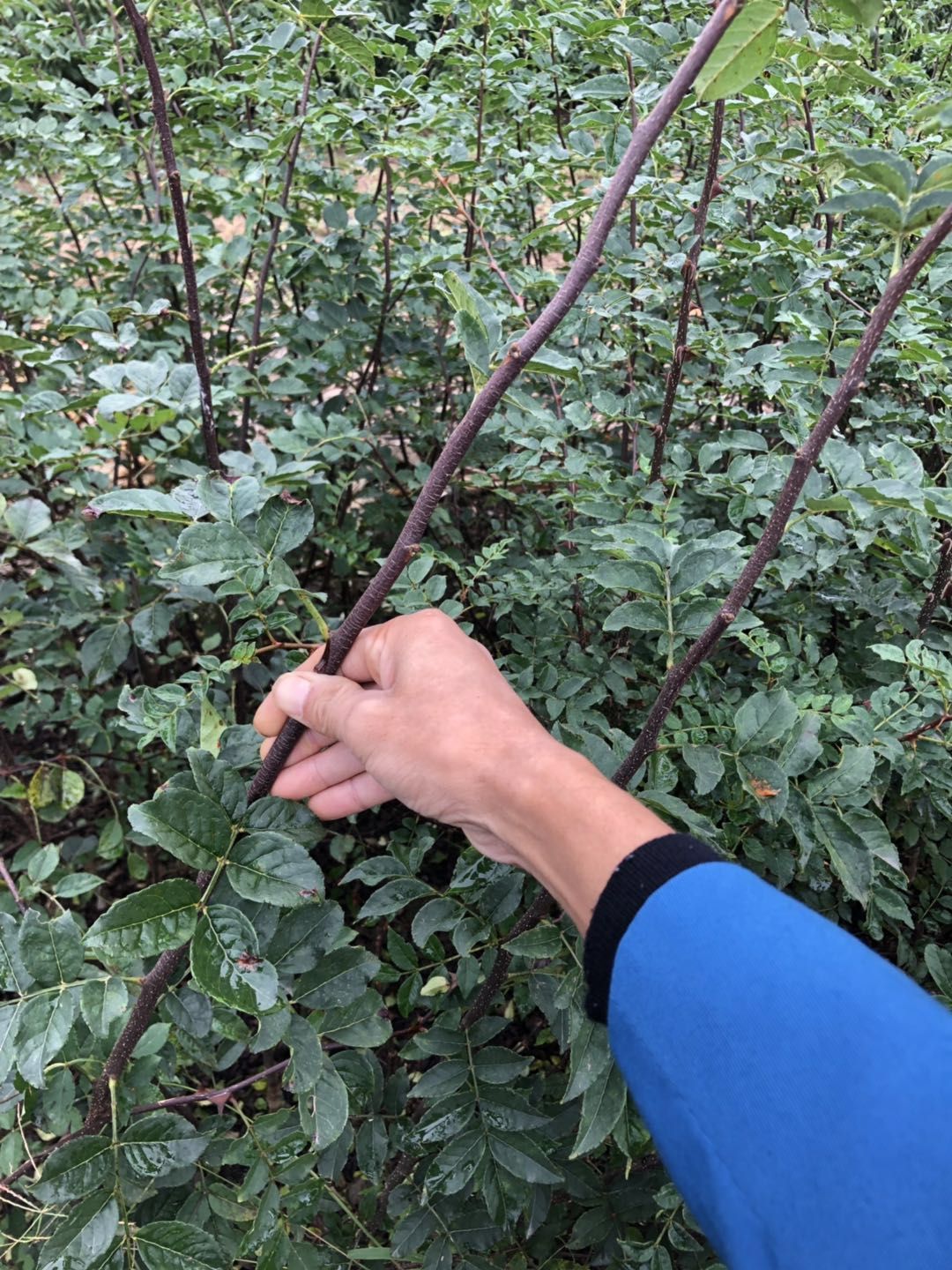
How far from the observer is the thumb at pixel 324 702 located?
95 cm

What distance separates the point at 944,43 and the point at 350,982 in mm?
2780

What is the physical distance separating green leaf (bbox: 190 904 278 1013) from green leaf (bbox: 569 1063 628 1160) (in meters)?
0.36

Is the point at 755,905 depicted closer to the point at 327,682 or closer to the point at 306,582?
the point at 327,682

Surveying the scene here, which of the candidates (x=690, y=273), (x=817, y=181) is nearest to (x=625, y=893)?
(x=690, y=273)

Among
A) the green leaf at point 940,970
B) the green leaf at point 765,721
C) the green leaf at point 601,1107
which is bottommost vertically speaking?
the green leaf at point 601,1107

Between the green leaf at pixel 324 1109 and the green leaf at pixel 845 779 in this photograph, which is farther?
the green leaf at pixel 845 779

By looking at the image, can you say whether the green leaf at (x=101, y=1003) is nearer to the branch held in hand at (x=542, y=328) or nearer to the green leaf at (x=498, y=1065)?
the branch held in hand at (x=542, y=328)

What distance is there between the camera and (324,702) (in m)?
0.95

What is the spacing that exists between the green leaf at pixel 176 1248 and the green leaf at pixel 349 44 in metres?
1.91

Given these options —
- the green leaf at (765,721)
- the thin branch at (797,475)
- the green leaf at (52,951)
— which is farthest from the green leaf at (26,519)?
the green leaf at (765,721)

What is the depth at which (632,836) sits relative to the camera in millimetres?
754

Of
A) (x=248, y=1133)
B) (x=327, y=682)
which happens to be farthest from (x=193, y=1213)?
(x=327, y=682)

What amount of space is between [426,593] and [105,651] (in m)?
0.86

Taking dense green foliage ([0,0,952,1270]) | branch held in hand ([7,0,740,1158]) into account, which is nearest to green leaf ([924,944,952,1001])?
dense green foliage ([0,0,952,1270])
